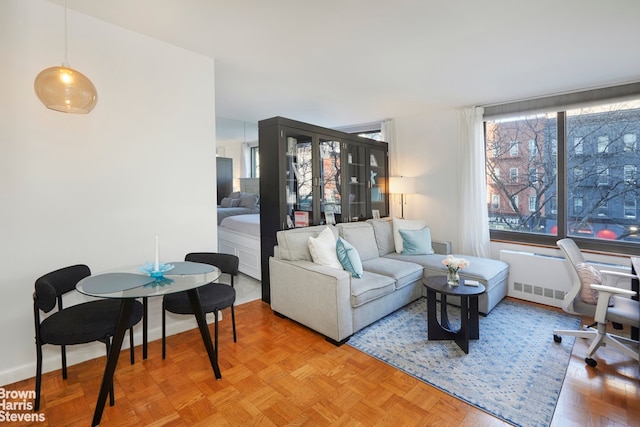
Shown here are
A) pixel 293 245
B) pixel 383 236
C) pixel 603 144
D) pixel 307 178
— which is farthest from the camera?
pixel 383 236

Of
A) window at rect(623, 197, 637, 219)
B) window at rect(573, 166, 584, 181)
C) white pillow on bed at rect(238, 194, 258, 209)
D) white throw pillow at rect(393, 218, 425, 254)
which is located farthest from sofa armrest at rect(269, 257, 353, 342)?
window at rect(623, 197, 637, 219)

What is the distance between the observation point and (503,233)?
4.25 meters

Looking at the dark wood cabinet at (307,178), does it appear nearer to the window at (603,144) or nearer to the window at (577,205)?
the window at (577,205)

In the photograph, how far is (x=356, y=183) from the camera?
15.1ft

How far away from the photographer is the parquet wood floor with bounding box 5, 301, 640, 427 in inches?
69.5

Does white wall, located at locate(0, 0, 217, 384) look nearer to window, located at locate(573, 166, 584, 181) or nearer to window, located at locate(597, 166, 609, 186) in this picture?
window, located at locate(573, 166, 584, 181)

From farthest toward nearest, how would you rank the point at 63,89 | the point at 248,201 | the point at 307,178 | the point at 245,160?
the point at 245,160 < the point at 248,201 < the point at 307,178 < the point at 63,89

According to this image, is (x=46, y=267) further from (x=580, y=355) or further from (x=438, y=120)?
(x=438, y=120)

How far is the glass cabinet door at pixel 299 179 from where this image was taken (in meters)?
3.59

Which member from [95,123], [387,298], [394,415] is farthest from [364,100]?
[394,415]

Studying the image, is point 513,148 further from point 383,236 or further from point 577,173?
point 383,236

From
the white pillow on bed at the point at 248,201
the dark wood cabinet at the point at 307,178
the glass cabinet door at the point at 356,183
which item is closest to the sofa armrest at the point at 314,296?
the dark wood cabinet at the point at 307,178

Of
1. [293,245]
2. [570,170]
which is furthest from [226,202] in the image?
[570,170]

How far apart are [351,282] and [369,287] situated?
0.59 ft
